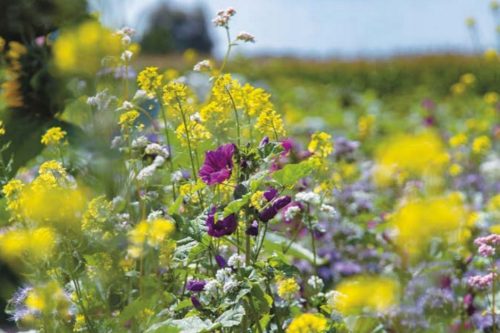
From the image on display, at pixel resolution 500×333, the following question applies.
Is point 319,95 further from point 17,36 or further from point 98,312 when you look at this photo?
point 98,312

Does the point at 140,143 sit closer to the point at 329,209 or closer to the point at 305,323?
the point at 329,209

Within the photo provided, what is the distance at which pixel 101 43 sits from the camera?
6.79 feet

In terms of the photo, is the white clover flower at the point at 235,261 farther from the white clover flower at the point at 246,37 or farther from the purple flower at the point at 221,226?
the white clover flower at the point at 246,37

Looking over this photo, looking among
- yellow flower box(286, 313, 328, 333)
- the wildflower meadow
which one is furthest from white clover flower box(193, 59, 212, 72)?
yellow flower box(286, 313, 328, 333)

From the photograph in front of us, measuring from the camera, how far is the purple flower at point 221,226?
2.11 meters

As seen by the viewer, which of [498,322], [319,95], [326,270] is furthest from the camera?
[319,95]

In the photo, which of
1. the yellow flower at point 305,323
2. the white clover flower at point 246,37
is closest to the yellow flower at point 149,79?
the white clover flower at point 246,37

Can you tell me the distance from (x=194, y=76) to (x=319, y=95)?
306 cm

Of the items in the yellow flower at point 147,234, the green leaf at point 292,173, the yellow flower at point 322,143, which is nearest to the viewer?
the yellow flower at point 147,234

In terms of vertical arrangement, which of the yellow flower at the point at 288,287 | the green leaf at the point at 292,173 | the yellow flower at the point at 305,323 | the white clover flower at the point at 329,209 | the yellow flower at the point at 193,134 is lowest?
the yellow flower at the point at 288,287

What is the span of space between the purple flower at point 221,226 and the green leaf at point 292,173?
0.15m

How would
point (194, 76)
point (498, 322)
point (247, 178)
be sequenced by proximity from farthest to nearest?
point (194, 76) → point (498, 322) → point (247, 178)

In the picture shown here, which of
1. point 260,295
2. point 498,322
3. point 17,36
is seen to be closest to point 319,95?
point 17,36

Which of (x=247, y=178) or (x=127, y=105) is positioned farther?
(x=127, y=105)
